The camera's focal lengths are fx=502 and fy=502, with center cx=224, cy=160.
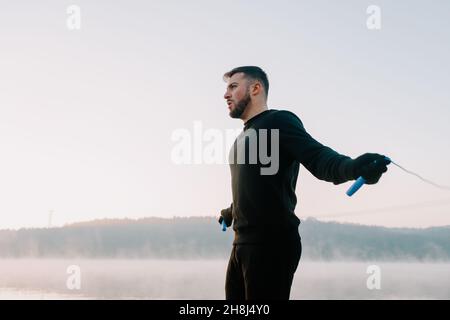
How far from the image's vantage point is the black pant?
253cm

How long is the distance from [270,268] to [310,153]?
2.01 ft

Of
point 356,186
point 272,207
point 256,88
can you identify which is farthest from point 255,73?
point 356,186

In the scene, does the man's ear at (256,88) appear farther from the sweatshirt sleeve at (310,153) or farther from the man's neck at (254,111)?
the sweatshirt sleeve at (310,153)

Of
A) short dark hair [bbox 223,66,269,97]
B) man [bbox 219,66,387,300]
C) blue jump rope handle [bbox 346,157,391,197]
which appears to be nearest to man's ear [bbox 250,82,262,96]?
short dark hair [bbox 223,66,269,97]

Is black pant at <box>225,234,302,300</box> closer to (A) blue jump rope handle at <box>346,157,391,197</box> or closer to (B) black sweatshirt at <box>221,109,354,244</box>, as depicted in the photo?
(B) black sweatshirt at <box>221,109,354,244</box>

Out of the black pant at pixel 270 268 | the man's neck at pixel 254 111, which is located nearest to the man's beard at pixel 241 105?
the man's neck at pixel 254 111

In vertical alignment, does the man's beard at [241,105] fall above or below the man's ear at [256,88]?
below

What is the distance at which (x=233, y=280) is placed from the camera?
2.77 meters

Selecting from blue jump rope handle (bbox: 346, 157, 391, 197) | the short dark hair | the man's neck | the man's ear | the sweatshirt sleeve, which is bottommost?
blue jump rope handle (bbox: 346, 157, 391, 197)

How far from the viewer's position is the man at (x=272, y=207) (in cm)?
253

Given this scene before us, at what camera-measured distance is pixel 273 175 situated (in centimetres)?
261

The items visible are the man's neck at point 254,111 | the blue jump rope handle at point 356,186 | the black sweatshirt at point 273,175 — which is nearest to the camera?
the blue jump rope handle at point 356,186
